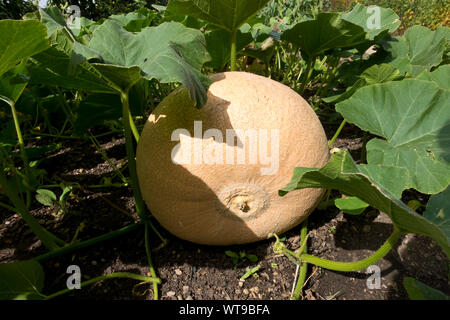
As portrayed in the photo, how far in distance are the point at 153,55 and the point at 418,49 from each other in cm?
151

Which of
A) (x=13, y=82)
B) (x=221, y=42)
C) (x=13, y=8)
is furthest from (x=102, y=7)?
(x=13, y=82)

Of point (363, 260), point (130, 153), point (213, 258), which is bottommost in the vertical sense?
point (213, 258)

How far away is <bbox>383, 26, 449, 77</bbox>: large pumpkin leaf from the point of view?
1.57 m

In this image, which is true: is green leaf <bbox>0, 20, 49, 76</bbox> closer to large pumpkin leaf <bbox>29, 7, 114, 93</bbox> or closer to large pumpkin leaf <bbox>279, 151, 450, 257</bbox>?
large pumpkin leaf <bbox>29, 7, 114, 93</bbox>

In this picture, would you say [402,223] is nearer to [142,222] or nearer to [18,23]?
[142,222]

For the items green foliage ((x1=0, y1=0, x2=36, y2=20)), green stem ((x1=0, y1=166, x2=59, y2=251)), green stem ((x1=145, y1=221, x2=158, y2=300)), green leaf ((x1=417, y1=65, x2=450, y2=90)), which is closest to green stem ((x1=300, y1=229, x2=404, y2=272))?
green stem ((x1=145, y1=221, x2=158, y2=300))

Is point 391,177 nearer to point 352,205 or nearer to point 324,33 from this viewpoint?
point 352,205

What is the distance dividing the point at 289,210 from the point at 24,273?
880mm

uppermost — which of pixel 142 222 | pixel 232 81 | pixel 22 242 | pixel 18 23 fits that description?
pixel 18 23

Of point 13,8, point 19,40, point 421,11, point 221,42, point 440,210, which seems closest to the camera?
point 19,40

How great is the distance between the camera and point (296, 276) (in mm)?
1081

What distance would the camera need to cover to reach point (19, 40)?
772mm

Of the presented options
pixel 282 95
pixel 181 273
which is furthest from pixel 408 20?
pixel 181 273
